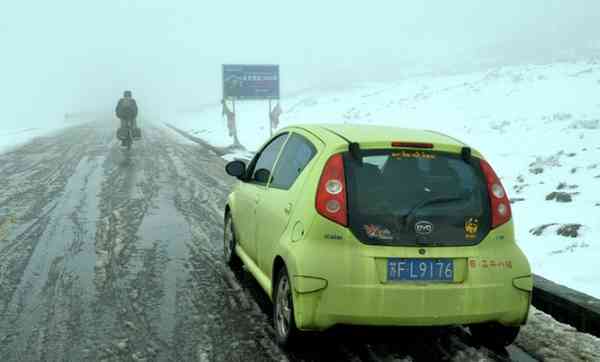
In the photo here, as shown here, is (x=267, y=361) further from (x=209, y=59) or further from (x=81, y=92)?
(x=209, y=59)

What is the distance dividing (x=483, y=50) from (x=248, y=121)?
5917 cm

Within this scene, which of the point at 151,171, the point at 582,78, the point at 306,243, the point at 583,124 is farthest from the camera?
the point at 582,78

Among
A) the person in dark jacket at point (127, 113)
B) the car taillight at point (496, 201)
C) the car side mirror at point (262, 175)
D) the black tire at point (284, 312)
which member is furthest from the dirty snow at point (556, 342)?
the person in dark jacket at point (127, 113)

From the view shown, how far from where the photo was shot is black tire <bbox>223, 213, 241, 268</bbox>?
6.25 meters

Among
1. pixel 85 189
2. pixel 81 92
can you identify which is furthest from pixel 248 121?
pixel 81 92

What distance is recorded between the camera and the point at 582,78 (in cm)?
2580

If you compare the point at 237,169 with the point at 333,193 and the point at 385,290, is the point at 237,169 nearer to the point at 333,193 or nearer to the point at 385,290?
the point at 333,193

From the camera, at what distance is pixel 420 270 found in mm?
3791

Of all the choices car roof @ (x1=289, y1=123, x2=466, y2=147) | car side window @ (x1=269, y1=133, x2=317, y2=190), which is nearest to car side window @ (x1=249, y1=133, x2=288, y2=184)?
car side window @ (x1=269, y1=133, x2=317, y2=190)

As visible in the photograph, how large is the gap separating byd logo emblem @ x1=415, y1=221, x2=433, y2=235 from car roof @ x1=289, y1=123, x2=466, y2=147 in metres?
0.64

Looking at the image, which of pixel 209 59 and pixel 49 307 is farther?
pixel 209 59

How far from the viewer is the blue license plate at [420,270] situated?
377 centimetres

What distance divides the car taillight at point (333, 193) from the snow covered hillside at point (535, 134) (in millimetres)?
2955

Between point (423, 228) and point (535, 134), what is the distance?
14.1 meters
